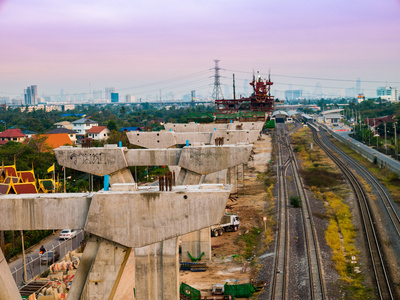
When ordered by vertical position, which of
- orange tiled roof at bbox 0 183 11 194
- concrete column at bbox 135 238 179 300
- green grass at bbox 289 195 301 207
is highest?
orange tiled roof at bbox 0 183 11 194

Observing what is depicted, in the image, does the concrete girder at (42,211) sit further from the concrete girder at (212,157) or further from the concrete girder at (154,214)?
the concrete girder at (212,157)

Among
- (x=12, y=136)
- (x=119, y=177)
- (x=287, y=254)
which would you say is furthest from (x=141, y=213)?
(x=12, y=136)

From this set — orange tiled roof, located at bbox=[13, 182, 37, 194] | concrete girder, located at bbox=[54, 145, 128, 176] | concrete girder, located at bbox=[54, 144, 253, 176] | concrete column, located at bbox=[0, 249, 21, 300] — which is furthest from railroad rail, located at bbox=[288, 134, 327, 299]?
orange tiled roof, located at bbox=[13, 182, 37, 194]

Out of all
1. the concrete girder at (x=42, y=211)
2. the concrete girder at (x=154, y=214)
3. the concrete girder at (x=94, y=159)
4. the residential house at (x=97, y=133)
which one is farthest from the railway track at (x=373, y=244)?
the residential house at (x=97, y=133)

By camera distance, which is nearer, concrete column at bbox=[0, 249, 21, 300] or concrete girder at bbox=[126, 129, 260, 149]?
concrete column at bbox=[0, 249, 21, 300]

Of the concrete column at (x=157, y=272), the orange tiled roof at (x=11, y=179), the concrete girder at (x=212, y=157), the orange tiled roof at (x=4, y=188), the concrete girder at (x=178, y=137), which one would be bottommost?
the concrete column at (x=157, y=272)

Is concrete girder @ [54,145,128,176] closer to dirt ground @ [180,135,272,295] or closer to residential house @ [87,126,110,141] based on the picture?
dirt ground @ [180,135,272,295]

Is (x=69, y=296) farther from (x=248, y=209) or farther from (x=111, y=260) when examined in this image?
(x=248, y=209)
